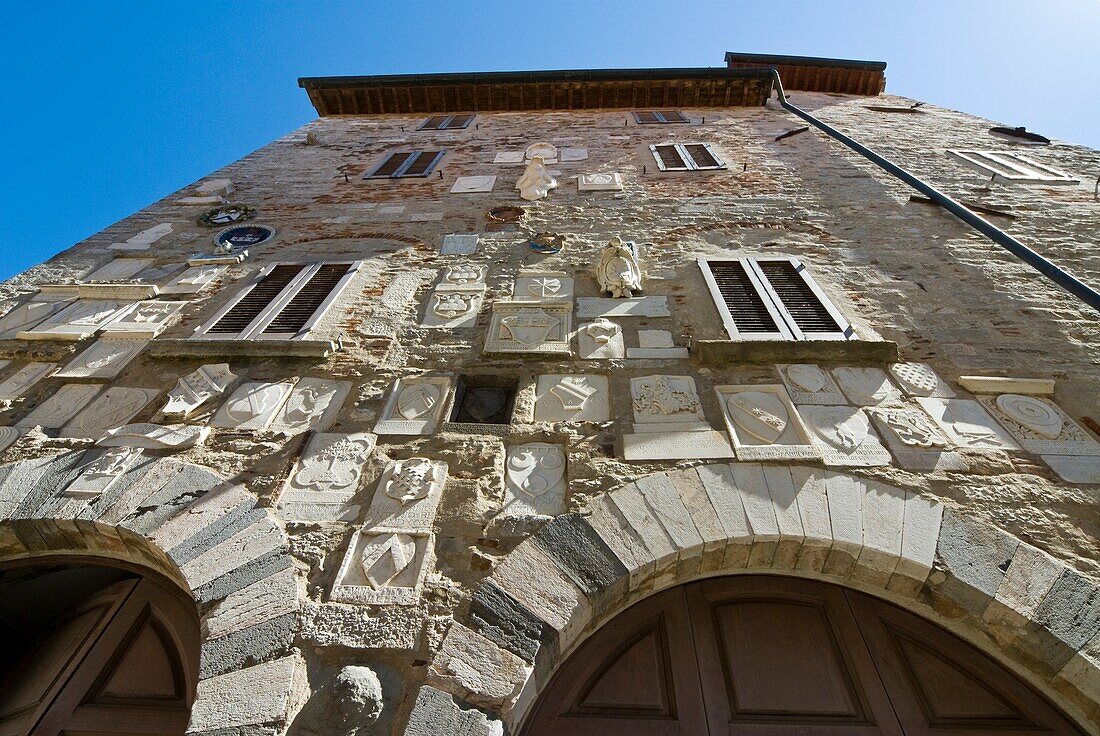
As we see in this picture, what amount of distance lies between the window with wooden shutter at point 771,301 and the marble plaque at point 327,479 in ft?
9.24

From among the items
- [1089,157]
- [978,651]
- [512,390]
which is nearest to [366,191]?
[512,390]

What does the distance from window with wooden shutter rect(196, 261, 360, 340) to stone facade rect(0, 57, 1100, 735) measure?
108 millimetres

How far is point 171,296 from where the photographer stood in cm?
520

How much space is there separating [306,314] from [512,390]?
213 centimetres

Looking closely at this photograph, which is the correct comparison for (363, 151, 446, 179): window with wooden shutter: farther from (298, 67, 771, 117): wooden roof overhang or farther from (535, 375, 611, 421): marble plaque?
(535, 375, 611, 421): marble plaque

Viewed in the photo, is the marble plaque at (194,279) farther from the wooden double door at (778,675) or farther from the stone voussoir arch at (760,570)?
the wooden double door at (778,675)

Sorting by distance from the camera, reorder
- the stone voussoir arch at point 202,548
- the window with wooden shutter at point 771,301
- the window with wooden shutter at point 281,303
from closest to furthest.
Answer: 1. the stone voussoir arch at point 202,548
2. the window with wooden shutter at point 771,301
3. the window with wooden shutter at point 281,303

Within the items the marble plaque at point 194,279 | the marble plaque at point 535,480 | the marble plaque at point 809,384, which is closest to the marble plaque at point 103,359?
the marble plaque at point 194,279

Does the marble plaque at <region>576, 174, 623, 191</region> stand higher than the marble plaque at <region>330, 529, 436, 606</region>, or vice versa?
the marble plaque at <region>576, 174, 623, 191</region>

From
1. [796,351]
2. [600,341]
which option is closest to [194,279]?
[600,341]

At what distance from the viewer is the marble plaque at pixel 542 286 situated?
4.77m

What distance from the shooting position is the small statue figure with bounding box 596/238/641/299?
473cm

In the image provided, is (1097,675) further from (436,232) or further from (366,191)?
(366,191)

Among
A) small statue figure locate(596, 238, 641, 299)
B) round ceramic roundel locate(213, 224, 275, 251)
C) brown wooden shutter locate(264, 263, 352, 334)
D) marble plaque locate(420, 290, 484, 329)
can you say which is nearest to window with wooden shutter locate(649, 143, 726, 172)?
small statue figure locate(596, 238, 641, 299)
